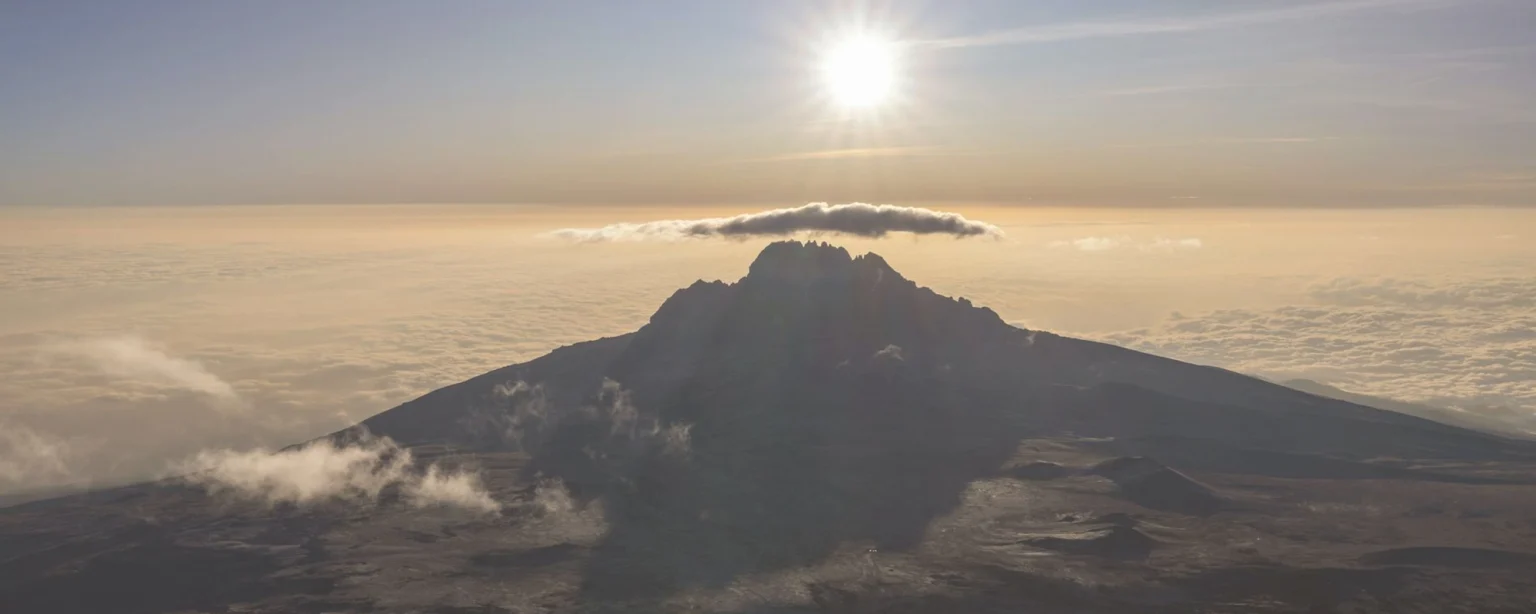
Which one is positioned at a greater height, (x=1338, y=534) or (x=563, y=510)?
(x=1338, y=534)

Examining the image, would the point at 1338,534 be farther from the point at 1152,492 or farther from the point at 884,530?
the point at 884,530

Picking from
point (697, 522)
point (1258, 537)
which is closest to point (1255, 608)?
point (1258, 537)

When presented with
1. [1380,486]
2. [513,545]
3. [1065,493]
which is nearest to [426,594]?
[513,545]

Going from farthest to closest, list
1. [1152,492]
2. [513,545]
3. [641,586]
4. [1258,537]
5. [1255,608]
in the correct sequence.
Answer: [1152,492] < [513,545] < [1258,537] < [641,586] < [1255,608]

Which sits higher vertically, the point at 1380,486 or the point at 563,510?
the point at 1380,486

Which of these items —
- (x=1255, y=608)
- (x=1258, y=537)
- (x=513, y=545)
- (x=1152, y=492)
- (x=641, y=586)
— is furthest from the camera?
(x=1152, y=492)

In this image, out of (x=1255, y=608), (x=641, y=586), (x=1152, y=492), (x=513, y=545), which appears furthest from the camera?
(x=1152, y=492)

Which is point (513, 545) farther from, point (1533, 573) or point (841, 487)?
point (1533, 573)

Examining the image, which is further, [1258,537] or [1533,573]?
[1258,537]

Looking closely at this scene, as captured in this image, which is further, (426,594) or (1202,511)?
(1202,511)
